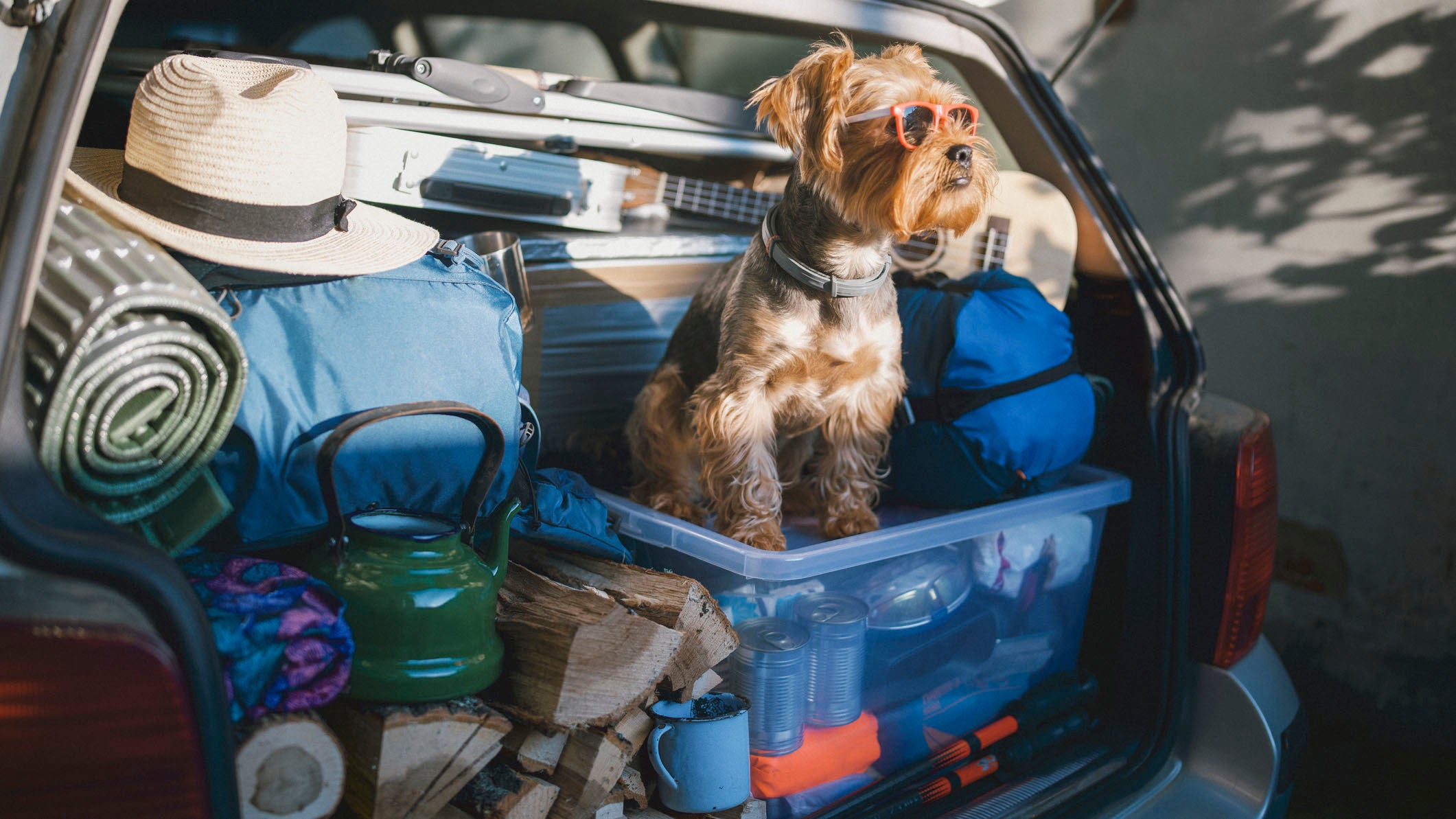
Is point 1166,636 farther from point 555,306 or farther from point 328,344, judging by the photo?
point 328,344

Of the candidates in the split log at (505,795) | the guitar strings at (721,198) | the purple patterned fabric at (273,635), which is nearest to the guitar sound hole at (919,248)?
the guitar strings at (721,198)

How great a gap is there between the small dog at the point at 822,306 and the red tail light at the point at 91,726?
4.35 feet

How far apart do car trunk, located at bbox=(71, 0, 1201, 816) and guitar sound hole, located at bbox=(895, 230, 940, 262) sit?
1.05 feet

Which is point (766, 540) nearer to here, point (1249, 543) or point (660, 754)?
point (660, 754)

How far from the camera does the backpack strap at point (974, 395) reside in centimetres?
223

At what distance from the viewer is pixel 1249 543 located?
1.99 meters

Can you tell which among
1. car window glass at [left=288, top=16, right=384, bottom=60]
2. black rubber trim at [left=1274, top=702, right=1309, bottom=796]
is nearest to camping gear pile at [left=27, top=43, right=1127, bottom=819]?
black rubber trim at [left=1274, top=702, right=1309, bottom=796]

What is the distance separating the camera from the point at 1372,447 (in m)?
3.52

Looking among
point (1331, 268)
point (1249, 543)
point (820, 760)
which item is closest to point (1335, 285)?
point (1331, 268)

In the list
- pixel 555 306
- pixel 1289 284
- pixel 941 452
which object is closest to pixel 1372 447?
pixel 1289 284

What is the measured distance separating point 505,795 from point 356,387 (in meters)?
0.65

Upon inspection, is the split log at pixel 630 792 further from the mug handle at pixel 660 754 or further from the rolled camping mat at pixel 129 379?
the rolled camping mat at pixel 129 379

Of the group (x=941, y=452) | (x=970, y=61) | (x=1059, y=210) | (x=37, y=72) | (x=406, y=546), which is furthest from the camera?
(x=1059, y=210)

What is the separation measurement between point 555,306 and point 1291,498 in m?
3.05
